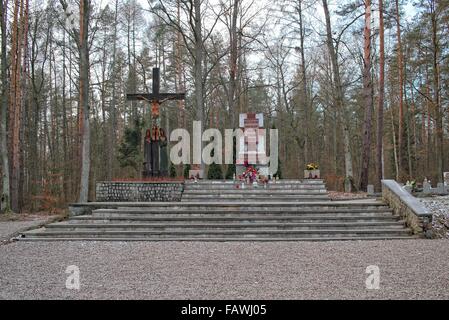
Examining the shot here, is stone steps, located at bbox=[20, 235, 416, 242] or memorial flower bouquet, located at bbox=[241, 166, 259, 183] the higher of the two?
memorial flower bouquet, located at bbox=[241, 166, 259, 183]

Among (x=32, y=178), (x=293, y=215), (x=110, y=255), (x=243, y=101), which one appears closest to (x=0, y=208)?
(x=32, y=178)

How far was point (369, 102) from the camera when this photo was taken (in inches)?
698

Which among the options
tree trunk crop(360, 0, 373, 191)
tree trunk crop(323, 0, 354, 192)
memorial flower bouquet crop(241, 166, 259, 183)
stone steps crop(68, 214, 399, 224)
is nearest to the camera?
stone steps crop(68, 214, 399, 224)

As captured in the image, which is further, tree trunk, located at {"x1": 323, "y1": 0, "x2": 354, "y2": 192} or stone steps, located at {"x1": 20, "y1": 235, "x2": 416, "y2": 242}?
tree trunk, located at {"x1": 323, "y1": 0, "x2": 354, "y2": 192}

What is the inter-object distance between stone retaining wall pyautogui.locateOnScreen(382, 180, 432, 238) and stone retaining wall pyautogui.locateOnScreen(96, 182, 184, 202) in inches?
270

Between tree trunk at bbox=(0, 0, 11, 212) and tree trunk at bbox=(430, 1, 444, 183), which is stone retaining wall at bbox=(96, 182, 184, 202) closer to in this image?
tree trunk at bbox=(0, 0, 11, 212)

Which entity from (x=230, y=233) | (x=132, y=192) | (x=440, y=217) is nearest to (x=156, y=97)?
(x=132, y=192)

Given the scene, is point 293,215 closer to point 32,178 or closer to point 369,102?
point 369,102

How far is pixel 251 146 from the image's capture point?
19.1m

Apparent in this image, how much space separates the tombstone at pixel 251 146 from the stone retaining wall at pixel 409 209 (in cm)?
693

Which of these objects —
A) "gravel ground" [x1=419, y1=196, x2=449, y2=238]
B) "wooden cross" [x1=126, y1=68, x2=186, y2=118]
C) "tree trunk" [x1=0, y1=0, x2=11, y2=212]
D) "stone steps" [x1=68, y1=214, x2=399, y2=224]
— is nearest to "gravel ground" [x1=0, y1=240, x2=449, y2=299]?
"gravel ground" [x1=419, y1=196, x2=449, y2=238]

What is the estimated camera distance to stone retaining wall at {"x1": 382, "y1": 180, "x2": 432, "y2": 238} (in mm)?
9938

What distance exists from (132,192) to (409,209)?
8.41m

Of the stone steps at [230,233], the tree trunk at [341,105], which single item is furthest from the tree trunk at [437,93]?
the stone steps at [230,233]
